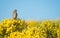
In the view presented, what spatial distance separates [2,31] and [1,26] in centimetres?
40

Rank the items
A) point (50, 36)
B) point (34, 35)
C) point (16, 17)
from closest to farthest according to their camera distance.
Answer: point (34, 35), point (50, 36), point (16, 17)

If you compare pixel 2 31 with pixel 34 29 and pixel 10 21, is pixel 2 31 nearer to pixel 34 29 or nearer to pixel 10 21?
pixel 10 21

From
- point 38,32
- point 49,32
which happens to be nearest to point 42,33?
point 38,32

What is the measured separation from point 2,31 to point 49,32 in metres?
3.73

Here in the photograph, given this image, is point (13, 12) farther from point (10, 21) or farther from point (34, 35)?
point (34, 35)

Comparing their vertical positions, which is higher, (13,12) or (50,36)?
(13,12)

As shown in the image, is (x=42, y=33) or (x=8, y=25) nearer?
(x=42, y=33)

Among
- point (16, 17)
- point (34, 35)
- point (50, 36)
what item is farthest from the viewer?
point (16, 17)

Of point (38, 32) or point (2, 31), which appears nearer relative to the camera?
point (38, 32)

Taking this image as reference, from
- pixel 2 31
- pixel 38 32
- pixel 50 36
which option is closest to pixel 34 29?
pixel 38 32

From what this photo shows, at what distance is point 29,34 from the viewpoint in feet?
72.4

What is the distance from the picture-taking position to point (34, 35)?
866 inches

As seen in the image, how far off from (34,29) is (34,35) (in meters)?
0.61

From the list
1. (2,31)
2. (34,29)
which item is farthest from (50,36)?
(2,31)
